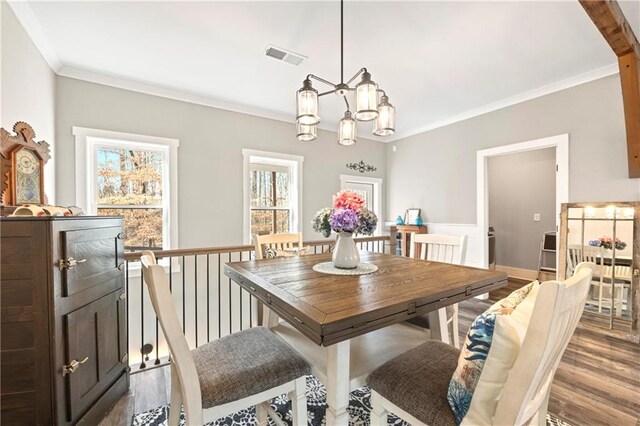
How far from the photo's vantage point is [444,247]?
236 centimetres

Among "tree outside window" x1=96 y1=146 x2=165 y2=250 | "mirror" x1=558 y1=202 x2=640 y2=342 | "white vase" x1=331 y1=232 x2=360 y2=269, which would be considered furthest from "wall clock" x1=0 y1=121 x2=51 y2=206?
"mirror" x1=558 y1=202 x2=640 y2=342

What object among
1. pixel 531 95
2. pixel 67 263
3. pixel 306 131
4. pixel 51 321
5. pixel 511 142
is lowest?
pixel 51 321

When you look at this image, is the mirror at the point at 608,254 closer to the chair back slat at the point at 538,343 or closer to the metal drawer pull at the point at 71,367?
the chair back slat at the point at 538,343

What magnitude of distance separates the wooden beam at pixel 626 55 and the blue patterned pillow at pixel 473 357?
216cm

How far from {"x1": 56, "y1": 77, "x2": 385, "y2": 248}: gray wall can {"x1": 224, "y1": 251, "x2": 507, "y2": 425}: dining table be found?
2025mm

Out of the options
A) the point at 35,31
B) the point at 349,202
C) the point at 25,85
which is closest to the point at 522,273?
the point at 349,202

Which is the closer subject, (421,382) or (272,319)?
(421,382)

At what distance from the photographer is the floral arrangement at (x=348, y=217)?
1625 millimetres

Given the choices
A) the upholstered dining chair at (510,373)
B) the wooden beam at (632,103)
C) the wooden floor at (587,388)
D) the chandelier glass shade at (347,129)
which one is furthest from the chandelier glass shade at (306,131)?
the wooden beam at (632,103)

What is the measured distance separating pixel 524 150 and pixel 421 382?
365cm

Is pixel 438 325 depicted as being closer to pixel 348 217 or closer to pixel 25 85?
pixel 348 217

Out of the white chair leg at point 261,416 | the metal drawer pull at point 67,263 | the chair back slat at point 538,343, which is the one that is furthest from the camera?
the white chair leg at point 261,416

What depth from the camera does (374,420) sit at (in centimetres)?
115

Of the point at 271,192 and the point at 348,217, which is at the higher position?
the point at 271,192
